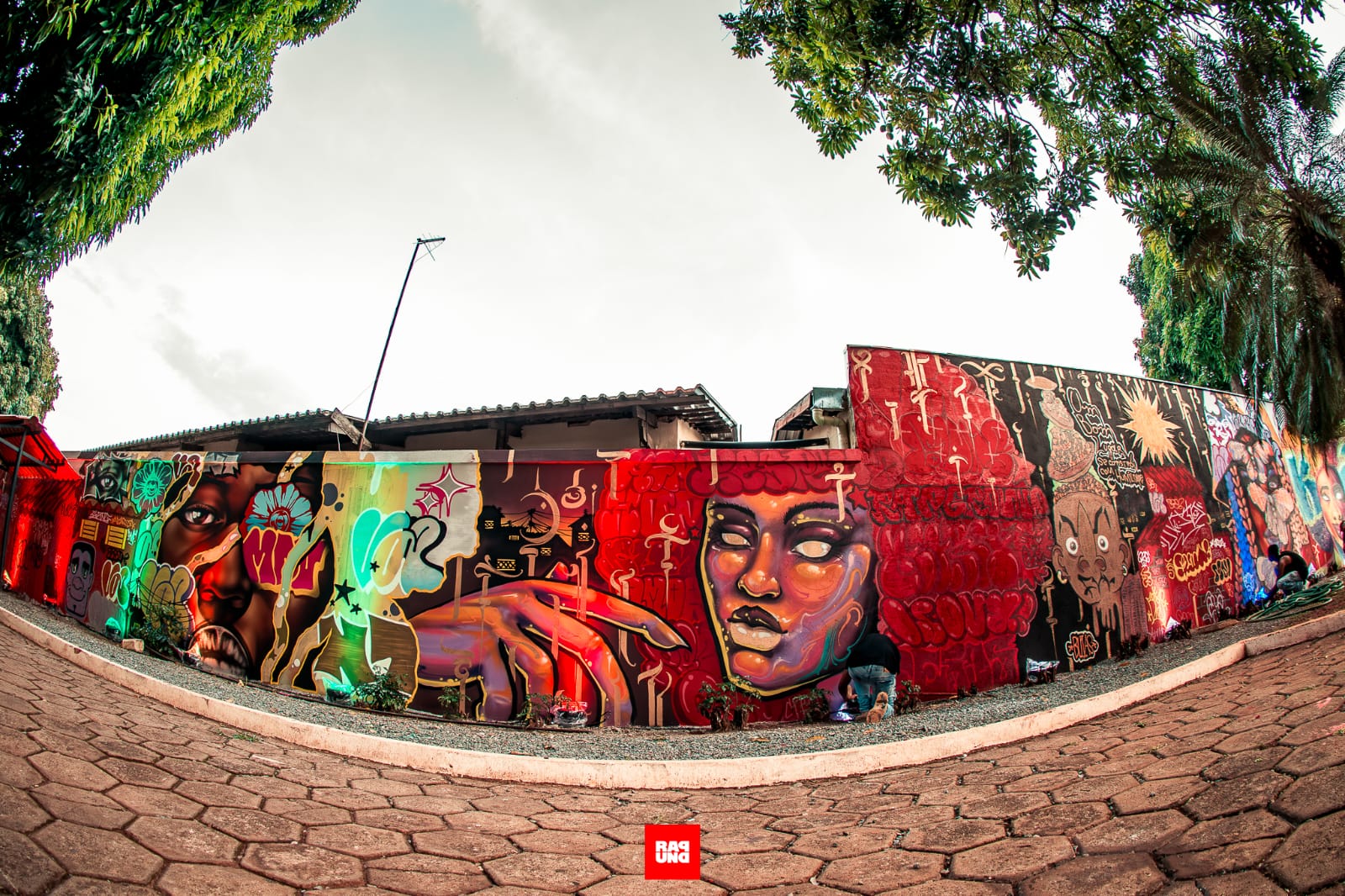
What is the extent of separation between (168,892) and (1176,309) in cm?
2086

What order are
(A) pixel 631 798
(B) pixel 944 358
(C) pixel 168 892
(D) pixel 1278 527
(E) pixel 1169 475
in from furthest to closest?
(D) pixel 1278 527 → (E) pixel 1169 475 → (B) pixel 944 358 → (A) pixel 631 798 → (C) pixel 168 892

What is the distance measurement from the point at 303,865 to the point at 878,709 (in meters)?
5.39

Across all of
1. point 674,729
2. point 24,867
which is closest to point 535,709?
point 674,729

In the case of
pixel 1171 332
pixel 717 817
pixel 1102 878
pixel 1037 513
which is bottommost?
pixel 717 817

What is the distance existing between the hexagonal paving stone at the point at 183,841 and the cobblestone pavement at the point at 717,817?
0.04 ft

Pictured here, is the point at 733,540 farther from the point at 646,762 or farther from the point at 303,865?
the point at 303,865

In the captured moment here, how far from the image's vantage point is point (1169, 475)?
9.54 meters

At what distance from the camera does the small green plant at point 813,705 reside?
6.69 meters

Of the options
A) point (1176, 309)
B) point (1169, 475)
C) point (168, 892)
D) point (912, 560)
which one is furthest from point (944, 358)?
point (1176, 309)

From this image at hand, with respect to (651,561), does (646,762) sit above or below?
below

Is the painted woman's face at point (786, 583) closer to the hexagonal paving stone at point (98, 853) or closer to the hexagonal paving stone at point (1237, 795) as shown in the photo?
the hexagonal paving stone at point (1237, 795)

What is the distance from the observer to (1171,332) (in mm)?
17109

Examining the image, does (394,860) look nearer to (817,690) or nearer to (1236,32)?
(817,690)

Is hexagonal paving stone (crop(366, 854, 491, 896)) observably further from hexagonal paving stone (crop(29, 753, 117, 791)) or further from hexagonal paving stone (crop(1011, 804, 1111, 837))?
hexagonal paving stone (crop(1011, 804, 1111, 837))
